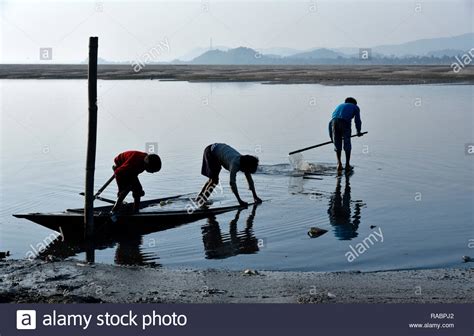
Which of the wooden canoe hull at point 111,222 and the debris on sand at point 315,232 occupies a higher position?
the wooden canoe hull at point 111,222

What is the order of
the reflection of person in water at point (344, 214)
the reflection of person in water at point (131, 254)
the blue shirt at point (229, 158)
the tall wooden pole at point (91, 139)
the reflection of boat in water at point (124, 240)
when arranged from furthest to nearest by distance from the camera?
the blue shirt at point (229, 158) < the reflection of person in water at point (344, 214) < the tall wooden pole at point (91, 139) < the reflection of boat in water at point (124, 240) < the reflection of person in water at point (131, 254)

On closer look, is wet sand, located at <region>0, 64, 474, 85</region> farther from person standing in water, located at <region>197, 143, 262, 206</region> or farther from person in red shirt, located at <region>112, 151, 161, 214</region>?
person in red shirt, located at <region>112, 151, 161, 214</region>

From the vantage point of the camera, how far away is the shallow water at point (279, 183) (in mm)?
9414

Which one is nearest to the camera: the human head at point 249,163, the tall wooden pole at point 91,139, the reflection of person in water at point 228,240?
the reflection of person in water at point 228,240

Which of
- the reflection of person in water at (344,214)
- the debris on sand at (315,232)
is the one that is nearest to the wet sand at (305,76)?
the reflection of person in water at (344,214)

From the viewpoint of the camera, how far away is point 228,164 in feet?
36.9

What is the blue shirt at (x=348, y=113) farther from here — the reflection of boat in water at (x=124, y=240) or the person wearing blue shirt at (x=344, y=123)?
the reflection of boat in water at (x=124, y=240)

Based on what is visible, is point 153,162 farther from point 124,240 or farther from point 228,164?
point 228,164

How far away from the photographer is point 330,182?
14406 millimetres

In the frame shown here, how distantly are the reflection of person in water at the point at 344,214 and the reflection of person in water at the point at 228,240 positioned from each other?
1.31 m

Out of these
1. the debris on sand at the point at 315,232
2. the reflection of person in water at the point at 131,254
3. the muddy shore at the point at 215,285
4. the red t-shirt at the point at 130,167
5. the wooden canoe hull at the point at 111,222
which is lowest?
the muddy shore at the point at 215,285

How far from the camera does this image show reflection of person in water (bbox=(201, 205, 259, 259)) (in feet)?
31.0

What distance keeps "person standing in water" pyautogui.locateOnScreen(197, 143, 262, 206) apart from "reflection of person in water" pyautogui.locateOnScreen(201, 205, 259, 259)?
69cm

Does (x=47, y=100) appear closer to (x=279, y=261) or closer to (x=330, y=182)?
(x=330, y=182)
